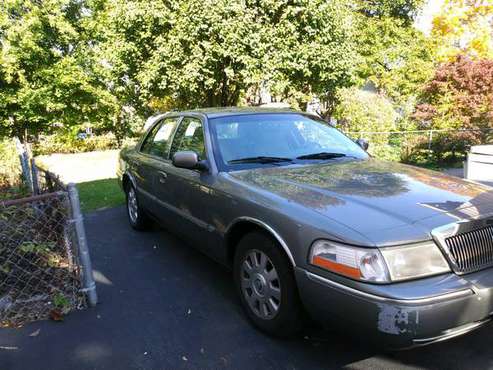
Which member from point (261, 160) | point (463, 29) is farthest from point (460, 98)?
point (261, 160)

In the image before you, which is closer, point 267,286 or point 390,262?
→ point 390,262

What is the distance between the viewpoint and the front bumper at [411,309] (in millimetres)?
2133

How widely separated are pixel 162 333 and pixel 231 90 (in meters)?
9.26

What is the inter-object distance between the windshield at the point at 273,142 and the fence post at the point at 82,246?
1.20 metres

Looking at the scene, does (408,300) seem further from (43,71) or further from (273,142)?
(43,71)

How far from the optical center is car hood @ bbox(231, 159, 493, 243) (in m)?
2.44

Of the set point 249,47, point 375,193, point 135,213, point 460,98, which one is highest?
point 249,47

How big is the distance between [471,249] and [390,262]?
1.78ft

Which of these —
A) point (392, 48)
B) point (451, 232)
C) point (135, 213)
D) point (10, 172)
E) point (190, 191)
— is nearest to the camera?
point (451, 232)

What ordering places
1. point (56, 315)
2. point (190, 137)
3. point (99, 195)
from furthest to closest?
point (99, 195) < point (190, 137) < point (56, 315)

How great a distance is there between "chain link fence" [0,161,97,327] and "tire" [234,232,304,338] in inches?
51.8

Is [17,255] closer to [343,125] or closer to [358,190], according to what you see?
[358,190]

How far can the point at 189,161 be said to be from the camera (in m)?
3.55

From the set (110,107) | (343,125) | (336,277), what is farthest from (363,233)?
(110,107)
